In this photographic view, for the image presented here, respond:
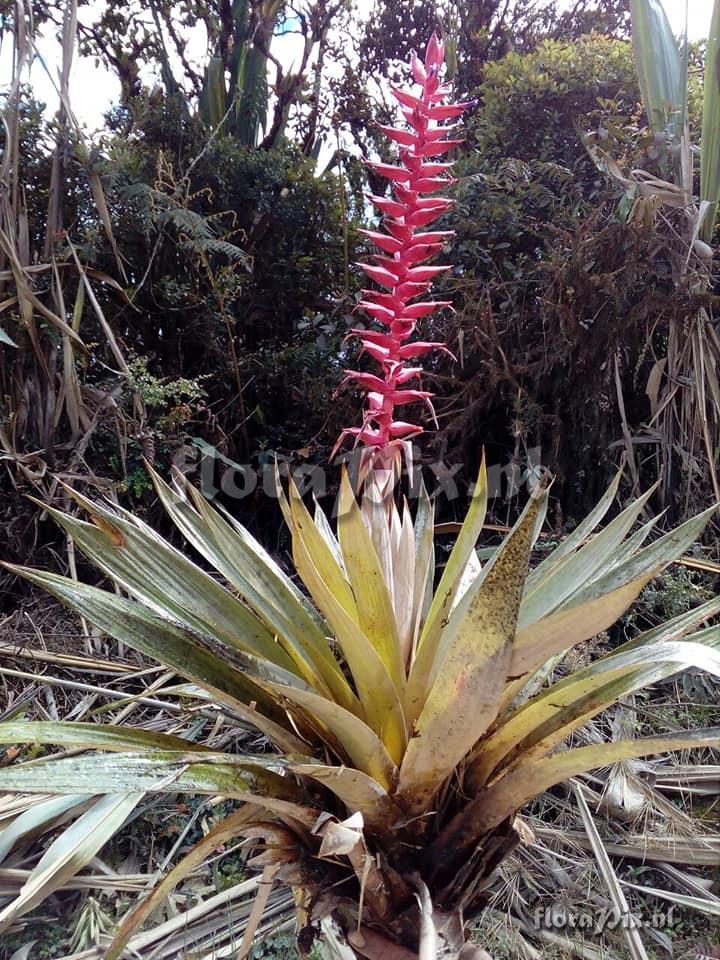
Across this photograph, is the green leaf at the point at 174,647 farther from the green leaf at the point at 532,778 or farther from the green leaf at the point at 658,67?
the green leaf at the point at 658,67

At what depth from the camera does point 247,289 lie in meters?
1.88

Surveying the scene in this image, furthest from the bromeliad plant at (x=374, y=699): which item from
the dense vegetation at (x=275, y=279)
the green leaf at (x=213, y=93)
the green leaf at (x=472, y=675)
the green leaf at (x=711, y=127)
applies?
the green leaf at (x=213, y=93)

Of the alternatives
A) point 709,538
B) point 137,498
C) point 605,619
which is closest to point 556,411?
point 709,538

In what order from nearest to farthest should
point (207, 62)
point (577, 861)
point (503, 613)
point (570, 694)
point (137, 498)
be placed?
point (503, 613)
point (570, 694)
point (577, 861)
point (137, 498)
point (207, 62)

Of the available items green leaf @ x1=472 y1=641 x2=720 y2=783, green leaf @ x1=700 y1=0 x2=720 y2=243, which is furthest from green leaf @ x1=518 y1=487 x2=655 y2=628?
green leaf @ x1=700 y1=0 x2=720 y2=243

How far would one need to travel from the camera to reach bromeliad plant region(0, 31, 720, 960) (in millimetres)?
482

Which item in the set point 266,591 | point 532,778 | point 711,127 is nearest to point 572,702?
point 532,778

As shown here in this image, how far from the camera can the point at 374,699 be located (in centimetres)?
63

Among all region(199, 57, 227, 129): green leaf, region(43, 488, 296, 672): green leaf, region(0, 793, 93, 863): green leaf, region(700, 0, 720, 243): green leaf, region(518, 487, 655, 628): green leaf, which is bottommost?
region(0, 793, 93, 863): green leaf

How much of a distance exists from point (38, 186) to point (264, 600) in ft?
4.79

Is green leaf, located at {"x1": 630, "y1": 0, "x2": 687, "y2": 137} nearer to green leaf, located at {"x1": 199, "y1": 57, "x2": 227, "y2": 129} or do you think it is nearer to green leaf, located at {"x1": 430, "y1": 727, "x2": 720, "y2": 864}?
green leaf, located at {"x1": 199, "y1": 57, "x2": 227, "y2": 129}

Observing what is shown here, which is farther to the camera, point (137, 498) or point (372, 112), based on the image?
point (372, 112)

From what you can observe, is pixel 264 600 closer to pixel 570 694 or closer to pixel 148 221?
pixel 570 694

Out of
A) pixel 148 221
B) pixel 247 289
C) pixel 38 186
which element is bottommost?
pixel 247 289
